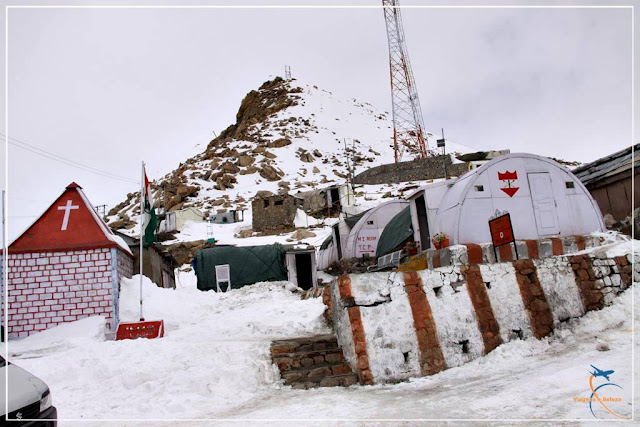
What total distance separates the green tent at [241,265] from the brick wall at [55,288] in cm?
870

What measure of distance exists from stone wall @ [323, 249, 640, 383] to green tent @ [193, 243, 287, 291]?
1364 cm

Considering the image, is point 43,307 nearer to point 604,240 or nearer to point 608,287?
point 608,287

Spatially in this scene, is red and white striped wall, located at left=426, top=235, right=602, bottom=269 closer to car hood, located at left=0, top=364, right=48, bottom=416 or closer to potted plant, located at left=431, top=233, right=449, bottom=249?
potted plant, located at left=431, top=233, right=449, bottom=249

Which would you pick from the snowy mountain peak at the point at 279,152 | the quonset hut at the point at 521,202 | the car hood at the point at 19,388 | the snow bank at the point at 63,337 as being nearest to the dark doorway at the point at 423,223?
the quonset hut at the point at 521,202

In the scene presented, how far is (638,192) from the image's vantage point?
14.1 m

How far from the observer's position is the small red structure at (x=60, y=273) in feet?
40.4

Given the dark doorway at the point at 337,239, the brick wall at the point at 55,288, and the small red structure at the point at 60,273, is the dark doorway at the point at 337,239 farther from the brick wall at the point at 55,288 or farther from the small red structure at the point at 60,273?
the brick wall at the point at 55,288

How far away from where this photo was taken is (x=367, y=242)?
2195cm

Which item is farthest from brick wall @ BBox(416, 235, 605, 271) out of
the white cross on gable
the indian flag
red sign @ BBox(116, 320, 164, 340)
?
the white cross on gable

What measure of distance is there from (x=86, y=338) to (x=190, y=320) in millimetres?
3016

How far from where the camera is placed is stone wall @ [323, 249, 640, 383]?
23.6 feet

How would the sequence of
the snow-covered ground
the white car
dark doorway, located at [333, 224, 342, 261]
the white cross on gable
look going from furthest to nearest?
1. dark doorway, located at [333, 224, 342, 261]
2. the white cross on gable
3. the snow-covered ground
4. the white car

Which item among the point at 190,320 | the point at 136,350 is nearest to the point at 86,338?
the point at 190,320

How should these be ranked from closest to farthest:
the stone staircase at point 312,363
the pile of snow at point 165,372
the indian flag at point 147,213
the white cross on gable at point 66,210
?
the pile of snow at point 165,372 → the stone staircase at point 312,363 → the white cross on gable at point 66,210 → the indian flag at point 147,213
